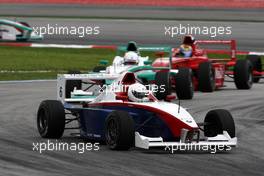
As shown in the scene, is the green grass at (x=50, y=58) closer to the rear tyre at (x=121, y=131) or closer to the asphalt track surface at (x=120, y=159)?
the asphalt track surface at (x=120, y=159)

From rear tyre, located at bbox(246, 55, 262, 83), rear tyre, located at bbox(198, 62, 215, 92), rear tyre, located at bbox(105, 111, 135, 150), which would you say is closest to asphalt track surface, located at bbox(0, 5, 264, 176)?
rear tyre, located at bbox(105, 111, 135, 150)

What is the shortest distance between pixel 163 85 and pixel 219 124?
271 inches

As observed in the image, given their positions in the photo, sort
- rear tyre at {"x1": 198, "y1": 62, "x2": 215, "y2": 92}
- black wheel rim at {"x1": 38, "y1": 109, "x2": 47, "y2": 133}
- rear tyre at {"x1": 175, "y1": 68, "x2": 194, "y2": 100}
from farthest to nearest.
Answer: rear tyre at {"x1": 198, "y1": 62, "x2": 215, "y2": 92}
rear tyre at {"x1": 175, "y1": 68, "x2": 194, "y2": 100}
black wheel rim at {"x1": 38, "y1": 109, "x2": 47, "y2": 133}

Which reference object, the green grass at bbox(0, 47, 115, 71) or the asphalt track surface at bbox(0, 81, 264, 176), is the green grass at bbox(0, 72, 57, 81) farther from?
the asphalt track surface at bbox(0, 81, 264, 176)

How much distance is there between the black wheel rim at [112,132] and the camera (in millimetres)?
16422

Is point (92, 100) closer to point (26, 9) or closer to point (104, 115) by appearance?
point (104, 115)

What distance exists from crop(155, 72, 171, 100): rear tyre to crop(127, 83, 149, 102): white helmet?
6.20m

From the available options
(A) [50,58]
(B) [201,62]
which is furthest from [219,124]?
(A) [50,58]

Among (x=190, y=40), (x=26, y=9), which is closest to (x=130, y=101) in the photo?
(x=190, y=40)

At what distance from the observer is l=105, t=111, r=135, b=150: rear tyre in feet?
53.0

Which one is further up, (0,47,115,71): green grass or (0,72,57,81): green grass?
(0,47,115,71): green grass

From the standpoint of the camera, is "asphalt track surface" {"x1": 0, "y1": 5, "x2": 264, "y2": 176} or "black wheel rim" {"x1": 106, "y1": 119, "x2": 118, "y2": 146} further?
"black wheel rim" {"x1": 106, "y1": 119, "x2": 118, "y2": 146}

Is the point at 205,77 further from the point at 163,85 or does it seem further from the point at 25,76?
the point at 25,76

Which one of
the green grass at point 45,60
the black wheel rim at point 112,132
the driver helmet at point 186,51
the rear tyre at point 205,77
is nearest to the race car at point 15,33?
the green grass at point 45,60
